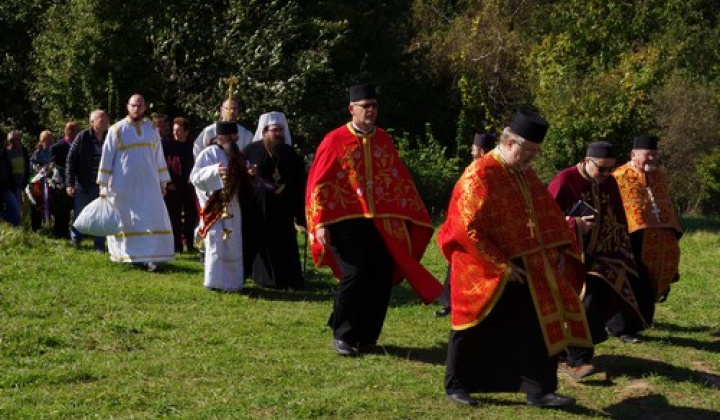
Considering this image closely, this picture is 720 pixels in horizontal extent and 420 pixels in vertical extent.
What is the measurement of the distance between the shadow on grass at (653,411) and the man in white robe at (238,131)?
239 inches

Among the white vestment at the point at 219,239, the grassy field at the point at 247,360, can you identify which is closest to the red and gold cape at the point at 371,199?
the grassy field at the point at 247,360

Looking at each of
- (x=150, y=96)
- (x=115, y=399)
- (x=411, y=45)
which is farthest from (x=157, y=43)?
(x=115, y=399)

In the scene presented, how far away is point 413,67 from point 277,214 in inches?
705

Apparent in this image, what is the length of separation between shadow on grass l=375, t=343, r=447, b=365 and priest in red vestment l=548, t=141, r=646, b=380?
1.25 metres

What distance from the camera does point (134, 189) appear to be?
14625 millimetres

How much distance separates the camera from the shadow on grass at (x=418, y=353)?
10188 millimetres

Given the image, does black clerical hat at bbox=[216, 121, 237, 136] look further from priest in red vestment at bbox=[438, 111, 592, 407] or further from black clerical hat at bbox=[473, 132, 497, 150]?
priest in red vestment at bbox=[438, 111, 592, 407]

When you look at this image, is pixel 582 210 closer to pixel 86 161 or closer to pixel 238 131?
pixel 238 131

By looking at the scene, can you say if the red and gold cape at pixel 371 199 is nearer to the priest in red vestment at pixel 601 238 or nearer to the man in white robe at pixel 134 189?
the priest in red vestment at pixel 601 238

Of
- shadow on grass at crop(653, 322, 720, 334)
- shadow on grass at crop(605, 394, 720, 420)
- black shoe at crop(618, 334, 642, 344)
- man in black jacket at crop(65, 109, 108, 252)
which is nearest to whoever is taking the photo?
shadow on grass at crop(605, 394, 720, 420)

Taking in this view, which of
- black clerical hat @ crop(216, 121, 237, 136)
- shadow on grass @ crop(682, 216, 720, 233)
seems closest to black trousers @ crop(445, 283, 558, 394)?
black clerical hat @ crop(216, 121, 237, 136)

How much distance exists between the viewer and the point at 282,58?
24109 millimetres

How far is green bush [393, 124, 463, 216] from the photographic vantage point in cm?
2664

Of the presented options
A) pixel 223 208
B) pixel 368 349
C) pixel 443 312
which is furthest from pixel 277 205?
pixel 368 349
